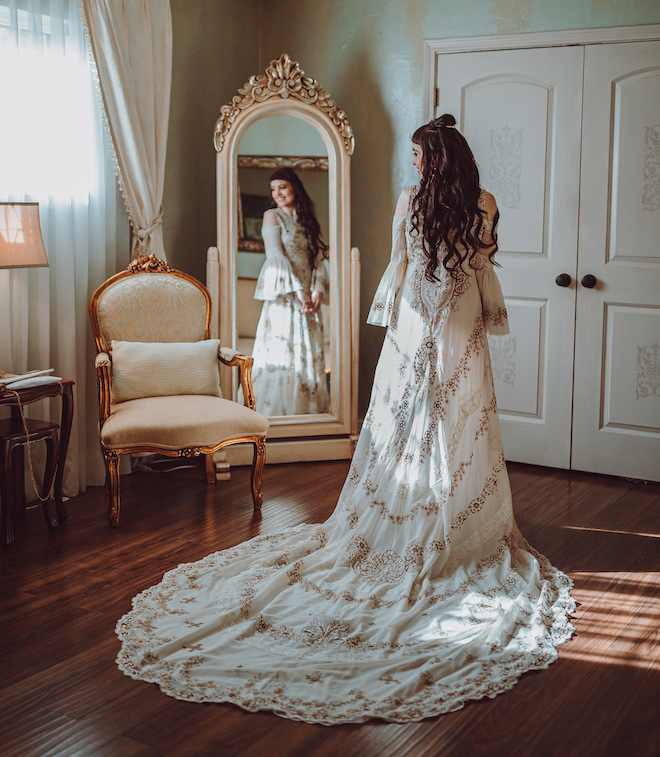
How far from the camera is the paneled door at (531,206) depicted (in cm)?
446

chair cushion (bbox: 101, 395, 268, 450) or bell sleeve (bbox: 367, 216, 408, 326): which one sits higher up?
bell sleeve (bbox: 367, 216, 408, 326)

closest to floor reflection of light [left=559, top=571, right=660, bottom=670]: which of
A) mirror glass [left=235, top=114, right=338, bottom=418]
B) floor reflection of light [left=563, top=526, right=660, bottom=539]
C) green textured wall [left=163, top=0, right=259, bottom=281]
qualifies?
floor reflection of light [left=563, top=526, right=660, bottom=539]

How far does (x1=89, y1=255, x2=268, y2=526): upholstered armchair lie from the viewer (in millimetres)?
3650

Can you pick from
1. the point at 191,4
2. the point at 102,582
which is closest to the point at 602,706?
the point at 102,582

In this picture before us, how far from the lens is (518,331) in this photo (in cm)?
469

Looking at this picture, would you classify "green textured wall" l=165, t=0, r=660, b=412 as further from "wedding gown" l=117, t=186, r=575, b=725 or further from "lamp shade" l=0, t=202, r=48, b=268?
"wedding gown" l=117, t=186, r=575, b=725

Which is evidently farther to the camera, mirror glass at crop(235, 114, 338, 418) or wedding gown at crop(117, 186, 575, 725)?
mirror glass at crop(235, 114, 338, 418)

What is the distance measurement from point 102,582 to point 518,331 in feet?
8.51

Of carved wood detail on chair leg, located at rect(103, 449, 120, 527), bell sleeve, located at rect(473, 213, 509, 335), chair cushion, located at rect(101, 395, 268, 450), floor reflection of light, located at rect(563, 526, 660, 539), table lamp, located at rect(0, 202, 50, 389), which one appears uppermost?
table lamp, located at rect(0, 202, 50, 389)

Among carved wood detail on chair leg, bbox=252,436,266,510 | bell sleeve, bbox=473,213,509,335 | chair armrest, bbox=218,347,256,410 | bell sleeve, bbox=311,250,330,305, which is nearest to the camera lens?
bell sleeve, bbox=473,213,509,335

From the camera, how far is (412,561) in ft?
9.96

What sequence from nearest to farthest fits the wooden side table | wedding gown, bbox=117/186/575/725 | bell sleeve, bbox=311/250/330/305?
wedding gown, bbox=117/186/575/725 < the wooden side table < bell sleeve, bbox=311/250/330/305

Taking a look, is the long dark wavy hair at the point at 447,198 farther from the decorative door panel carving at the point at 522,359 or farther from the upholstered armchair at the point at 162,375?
the decorative door panel carving at the point at 522,359

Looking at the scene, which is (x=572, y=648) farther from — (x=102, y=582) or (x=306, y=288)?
(x=306, y=288)
